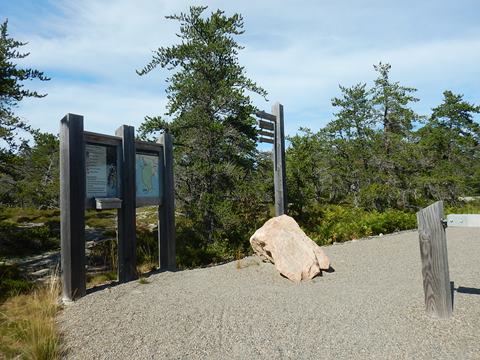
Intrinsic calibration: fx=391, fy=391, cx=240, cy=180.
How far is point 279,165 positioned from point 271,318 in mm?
5309

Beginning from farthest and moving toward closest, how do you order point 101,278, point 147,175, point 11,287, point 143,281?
point 101,278
point 147,175
point 11,287
point 143,281

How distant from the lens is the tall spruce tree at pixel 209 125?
8.95 metres

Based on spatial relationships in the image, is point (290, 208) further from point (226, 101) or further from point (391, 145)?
point (391, 145)

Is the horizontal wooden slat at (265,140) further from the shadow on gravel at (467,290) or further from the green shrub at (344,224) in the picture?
the shadow on gravel at (467,290)

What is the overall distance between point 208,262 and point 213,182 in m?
1.87

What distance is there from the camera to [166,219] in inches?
266

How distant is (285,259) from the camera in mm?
6027

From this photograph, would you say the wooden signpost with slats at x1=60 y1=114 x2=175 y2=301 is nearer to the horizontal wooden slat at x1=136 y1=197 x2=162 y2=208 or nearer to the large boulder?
the horizontal wooden slat at x1=136 y1=197 x2=162 y2=208

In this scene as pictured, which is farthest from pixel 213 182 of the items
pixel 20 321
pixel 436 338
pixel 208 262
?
pixel 436 338

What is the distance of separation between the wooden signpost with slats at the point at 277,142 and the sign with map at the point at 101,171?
3722 mm

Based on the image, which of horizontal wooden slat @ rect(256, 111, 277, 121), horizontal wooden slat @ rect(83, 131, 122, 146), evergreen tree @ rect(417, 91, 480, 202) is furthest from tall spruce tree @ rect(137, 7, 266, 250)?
evergreen tree @ rect(417, 91, 480, 202)

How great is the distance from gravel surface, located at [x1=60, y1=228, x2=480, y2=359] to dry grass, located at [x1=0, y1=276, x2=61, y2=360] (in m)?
0.17

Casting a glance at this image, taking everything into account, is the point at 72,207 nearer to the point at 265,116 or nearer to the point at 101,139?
the point at 101,139

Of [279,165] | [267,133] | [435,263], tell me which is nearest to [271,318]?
[435,263]
